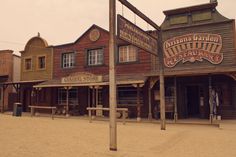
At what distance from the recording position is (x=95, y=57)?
19375 millimetres

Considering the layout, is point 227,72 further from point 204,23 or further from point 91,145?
point 91,145

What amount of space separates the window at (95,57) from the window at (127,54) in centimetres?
176

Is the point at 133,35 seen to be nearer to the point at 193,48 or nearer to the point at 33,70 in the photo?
the point at 193,48

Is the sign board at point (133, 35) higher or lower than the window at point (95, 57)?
lower

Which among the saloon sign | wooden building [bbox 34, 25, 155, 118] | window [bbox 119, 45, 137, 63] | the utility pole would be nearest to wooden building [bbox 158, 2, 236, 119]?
the saloon sign

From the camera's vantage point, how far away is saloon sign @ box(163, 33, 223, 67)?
14.9m

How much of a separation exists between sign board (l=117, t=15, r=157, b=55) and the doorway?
7.13 m

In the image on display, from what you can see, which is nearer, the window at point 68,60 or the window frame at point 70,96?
the window frame at point 70,96

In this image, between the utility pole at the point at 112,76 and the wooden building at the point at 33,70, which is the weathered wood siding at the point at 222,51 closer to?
the utility pole at the point at 112,76

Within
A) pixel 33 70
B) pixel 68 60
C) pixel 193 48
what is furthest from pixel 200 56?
pixel 33 70

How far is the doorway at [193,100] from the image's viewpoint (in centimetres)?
1714

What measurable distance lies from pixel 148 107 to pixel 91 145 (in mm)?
9466

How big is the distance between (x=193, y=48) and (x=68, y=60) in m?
10.1

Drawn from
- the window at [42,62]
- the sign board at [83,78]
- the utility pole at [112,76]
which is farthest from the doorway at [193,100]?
the window at [42,62]
